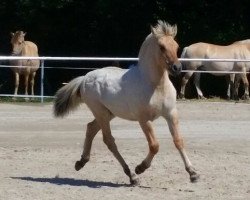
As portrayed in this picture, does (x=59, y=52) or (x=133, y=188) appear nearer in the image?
(x=133, y=188)

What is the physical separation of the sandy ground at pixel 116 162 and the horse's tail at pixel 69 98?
2.61 ft

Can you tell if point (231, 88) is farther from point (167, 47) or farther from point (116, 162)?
point (167, 47)

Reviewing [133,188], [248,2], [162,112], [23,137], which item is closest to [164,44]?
[162,112]

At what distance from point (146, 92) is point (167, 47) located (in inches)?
21.8

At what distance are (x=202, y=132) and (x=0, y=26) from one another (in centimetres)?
1842

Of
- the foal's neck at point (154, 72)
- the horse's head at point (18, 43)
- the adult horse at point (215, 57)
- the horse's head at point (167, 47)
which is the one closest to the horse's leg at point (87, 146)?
the foal's neck at point (154, 72)

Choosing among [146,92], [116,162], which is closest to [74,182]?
[146,92]

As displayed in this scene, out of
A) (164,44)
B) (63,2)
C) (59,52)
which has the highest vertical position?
(164,44)

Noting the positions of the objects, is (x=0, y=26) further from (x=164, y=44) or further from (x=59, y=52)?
(x=164, y=44)

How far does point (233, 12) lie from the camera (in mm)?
28719

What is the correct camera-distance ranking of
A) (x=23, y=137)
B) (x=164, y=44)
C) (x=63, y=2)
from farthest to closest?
(x=63, y=2) < (x=23, y=137) < (x=164, y=44)

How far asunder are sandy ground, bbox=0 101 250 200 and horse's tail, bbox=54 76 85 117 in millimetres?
796

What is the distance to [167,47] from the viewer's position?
355 inches

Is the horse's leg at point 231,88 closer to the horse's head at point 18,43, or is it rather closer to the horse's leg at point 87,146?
the horse's head at point 18,43
